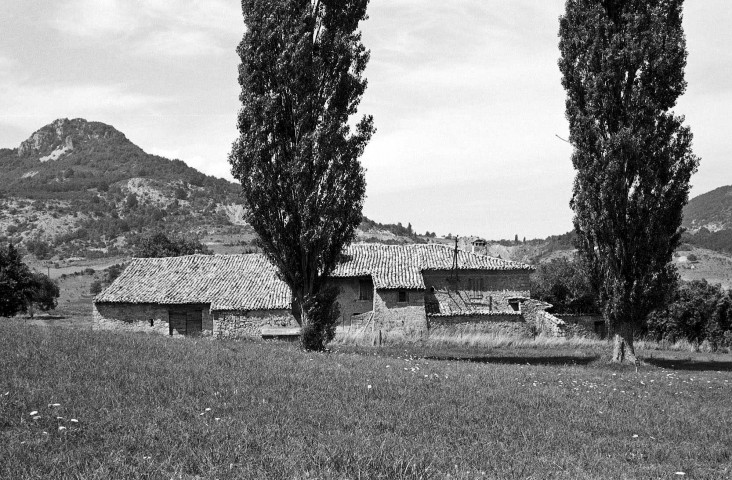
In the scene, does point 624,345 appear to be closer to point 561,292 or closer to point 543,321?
point 543,321

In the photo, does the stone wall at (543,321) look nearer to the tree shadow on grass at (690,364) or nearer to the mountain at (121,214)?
the tree shadow on grass at (690,364)

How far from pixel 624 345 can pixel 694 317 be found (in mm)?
21252

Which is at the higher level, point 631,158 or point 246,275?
point 631,158

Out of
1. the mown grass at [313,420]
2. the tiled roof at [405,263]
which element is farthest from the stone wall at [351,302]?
the mown grass at [313,420]

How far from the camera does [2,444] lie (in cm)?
703

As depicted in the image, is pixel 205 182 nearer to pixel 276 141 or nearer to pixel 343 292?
pixel 343 292

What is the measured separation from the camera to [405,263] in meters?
47.2

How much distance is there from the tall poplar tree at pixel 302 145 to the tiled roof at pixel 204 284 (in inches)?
720

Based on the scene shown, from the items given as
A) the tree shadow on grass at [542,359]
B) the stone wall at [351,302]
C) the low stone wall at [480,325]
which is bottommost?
the tree shadow on grass at [542,359]

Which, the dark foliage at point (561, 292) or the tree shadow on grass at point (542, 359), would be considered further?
the dark foliage at point (561, 292)

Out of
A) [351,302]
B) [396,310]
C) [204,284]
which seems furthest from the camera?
[351,302]

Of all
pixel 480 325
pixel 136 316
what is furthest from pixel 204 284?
pixel 480 325

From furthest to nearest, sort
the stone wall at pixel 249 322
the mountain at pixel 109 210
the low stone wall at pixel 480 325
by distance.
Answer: the mountain at pixel 109 210
the low stone wall at pixel 480 325
the stone wall at pixel 249 322

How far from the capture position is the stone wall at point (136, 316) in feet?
141
